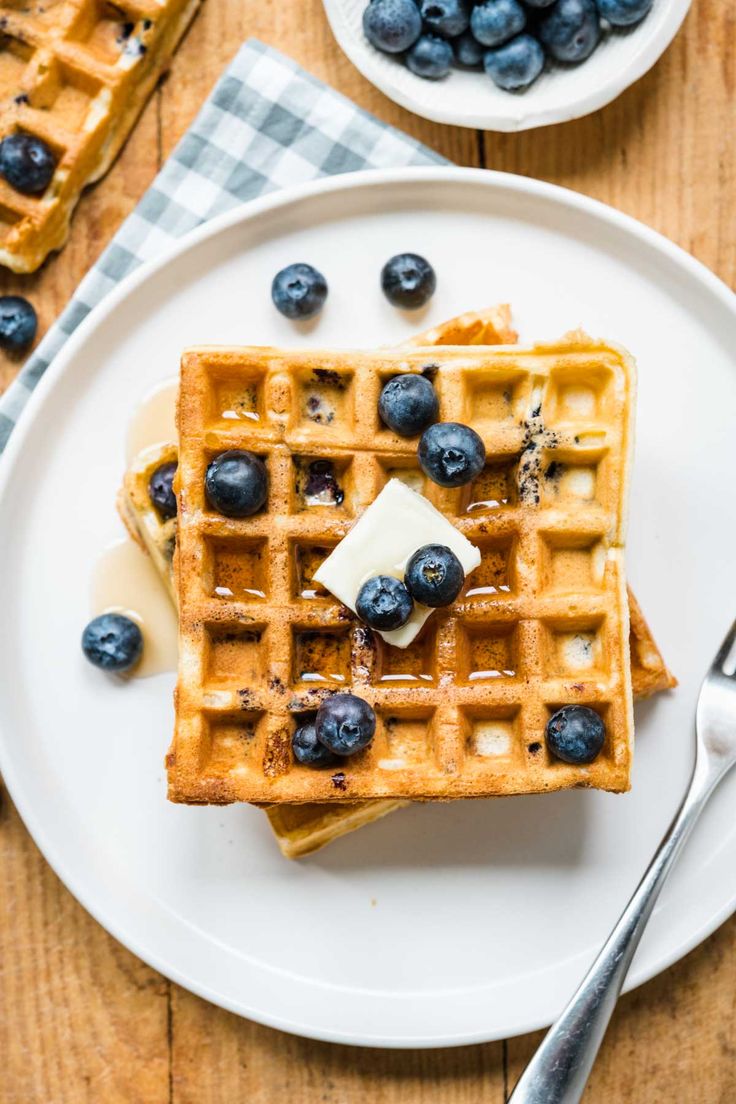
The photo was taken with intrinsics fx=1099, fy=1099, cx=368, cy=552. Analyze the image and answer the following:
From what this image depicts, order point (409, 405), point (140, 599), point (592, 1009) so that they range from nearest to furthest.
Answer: point (409, 405) < point (592, 1009) < point (140, 599)

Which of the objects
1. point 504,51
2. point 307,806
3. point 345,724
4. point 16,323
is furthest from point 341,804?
point 504,51

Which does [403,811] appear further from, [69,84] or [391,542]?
[69,84]

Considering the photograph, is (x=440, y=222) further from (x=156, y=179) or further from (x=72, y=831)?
(x=72, y=831)

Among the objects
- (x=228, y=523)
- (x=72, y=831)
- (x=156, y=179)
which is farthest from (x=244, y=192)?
(x=72, y=831)

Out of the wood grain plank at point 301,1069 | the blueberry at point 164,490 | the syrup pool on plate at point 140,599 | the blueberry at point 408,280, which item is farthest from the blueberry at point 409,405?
the wood grain plank at point 301,1069

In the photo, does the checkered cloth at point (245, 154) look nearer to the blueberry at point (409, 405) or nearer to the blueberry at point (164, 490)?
the blueberry at point (164, 490)

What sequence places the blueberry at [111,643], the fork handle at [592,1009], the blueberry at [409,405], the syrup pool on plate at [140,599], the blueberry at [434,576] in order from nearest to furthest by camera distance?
the blueberry at [434,576], the blueberry at [409,405], the fork handle at [592,1009], the blueberry at [111,643], the syrup pool on plate at [140,599]

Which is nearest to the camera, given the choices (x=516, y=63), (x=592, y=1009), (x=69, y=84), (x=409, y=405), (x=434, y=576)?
(x=434, y=576)
